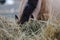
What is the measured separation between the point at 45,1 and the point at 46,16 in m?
0.16

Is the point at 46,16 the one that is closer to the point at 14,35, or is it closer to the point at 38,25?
the point at 38,25

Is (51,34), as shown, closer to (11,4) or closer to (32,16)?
(32,16)

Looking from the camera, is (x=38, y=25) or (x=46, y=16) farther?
(x=46, y=16)

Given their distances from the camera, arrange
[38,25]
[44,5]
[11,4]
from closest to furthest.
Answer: [38,25], [44,5], [11,4]

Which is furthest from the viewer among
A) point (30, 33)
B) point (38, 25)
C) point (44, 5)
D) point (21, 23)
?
point (44, 5)

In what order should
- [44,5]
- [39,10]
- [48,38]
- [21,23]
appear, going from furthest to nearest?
[44,5] < [39,10] < [21,23] < [48,38]

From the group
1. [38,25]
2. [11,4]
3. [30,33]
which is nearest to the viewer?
[30,33]

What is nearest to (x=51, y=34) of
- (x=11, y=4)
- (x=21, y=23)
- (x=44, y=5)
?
(x=21, y=23)

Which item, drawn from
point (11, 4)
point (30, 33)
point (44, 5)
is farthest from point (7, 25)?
point (11, 4)

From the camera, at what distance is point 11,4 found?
5.36 metres

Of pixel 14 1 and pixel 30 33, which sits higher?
pixel 30 33

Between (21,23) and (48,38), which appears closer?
(48,38)

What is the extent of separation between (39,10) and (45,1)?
183 mm

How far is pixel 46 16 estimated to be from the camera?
6.12ft
